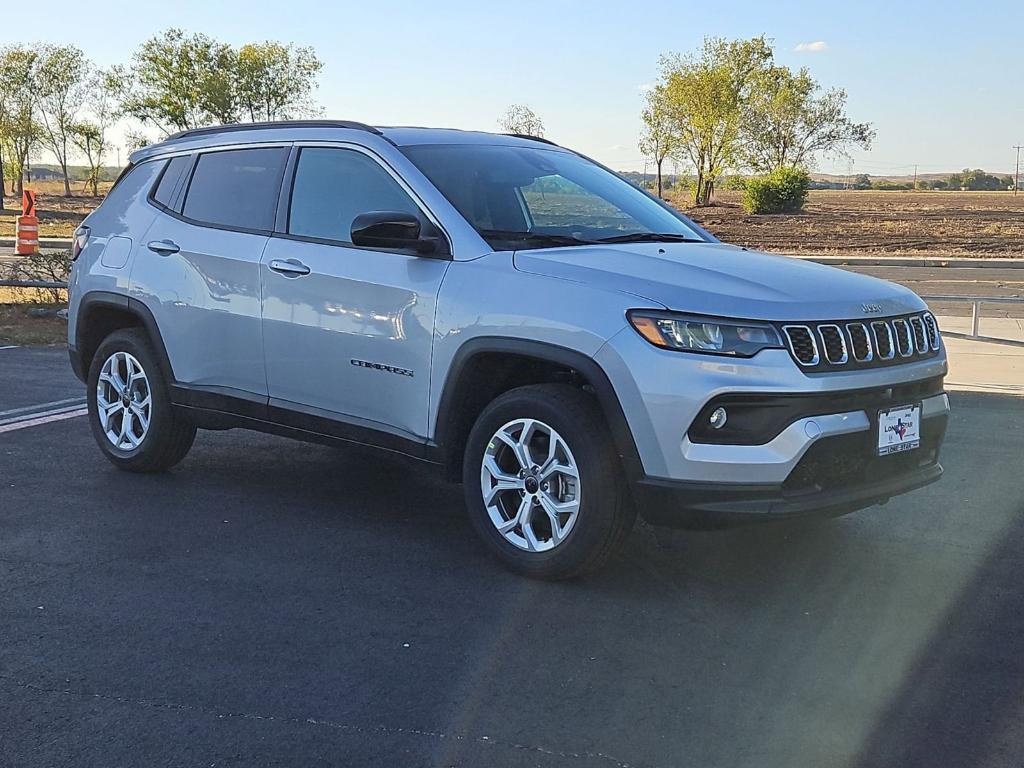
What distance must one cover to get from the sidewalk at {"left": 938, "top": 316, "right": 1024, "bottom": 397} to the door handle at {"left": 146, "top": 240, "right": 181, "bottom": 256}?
6052 mm

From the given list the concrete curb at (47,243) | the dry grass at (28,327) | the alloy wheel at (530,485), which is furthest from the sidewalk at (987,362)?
the concrete curb at (47,243)

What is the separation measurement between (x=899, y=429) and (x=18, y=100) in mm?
52260

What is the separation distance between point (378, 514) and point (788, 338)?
7.87 ft

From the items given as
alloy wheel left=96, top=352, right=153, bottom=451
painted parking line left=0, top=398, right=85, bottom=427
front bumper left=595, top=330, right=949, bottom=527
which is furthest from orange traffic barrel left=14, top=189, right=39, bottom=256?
front bumper left=595, top=330, right=949, bottom=527

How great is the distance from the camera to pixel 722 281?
4.41 m

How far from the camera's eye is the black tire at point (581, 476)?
14.4ft

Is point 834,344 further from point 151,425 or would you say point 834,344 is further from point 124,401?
point 124,401

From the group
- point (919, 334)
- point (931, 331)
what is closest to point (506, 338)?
point (919, 334)

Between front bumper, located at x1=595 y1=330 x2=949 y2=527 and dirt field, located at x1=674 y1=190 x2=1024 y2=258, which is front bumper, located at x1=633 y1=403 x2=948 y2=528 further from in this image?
dirt field, located at x1=674 y1=190 x2=1024 y2=258

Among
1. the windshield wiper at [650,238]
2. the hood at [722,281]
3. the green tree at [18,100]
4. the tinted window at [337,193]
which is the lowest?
the hood at [722,281]

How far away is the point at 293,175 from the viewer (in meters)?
5.65

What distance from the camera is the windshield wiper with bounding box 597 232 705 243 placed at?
521 centimetres

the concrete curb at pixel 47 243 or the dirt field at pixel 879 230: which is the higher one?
the concrete curb at pixel 47 243

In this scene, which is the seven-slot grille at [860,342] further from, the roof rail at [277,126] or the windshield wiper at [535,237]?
the roof rail at [277,126]
